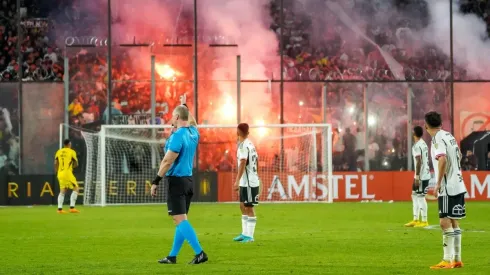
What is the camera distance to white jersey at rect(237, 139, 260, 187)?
797 inches

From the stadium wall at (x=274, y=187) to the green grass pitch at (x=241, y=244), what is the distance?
7400 millimetres

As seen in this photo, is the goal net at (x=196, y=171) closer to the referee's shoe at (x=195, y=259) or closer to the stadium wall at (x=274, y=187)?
the stadium wall at (x=274, y=187)

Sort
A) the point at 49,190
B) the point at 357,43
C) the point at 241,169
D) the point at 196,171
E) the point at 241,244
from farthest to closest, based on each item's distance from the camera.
→ the point at 357,43
the point at 196,171
the point at 49,190
the point at 241,169
the point at 241,244

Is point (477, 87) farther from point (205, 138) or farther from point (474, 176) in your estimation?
point (205, 138)

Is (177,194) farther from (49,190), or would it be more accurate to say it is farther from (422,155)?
(49,190)

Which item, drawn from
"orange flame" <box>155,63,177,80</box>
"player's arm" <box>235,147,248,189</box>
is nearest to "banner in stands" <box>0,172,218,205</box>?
"orange flame" <box>155,63,177,80</box>

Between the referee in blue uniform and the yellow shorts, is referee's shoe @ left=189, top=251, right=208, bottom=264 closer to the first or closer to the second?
the referee in blue uniform

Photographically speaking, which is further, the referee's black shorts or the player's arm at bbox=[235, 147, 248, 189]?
the player's arm at bbox=[235, 147, 248, 189]

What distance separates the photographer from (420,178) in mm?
24438

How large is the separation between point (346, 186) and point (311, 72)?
6.45 m

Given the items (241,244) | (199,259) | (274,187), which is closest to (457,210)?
(199,259)

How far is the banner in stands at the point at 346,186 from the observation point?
39.5 meters

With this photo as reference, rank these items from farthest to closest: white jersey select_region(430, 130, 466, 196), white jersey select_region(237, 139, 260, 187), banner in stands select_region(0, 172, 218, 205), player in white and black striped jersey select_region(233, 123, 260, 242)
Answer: banner in stands select_region(0, 172, 218, 205) → white jersey select_region(237, 139, 260, 187) → player in white and black striped jersey select_region(233, 123, 260, 242) → white jersey select_region(430, 130, 466, 196)

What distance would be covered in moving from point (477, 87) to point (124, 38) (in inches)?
613
